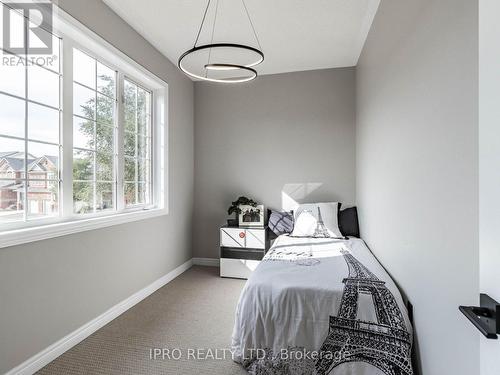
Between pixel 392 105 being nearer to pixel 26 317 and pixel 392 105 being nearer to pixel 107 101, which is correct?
pixel 107 101

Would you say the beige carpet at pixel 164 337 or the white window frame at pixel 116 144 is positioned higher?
the white window frame at pixel 116 144

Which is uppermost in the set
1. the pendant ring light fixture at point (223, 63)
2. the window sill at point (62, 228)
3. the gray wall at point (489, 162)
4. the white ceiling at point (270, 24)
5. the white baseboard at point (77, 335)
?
the white ceiling at point (270, 24)

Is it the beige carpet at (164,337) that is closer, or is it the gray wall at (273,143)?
the beige carpet at (164,337)

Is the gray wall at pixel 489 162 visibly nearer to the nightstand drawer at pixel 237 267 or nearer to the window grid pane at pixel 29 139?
the window grid pane at pixel 29 139

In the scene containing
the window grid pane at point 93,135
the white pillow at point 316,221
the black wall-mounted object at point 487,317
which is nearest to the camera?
the black wall-mounted object at point 487,317

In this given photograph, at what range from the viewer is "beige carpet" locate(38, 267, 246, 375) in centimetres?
184

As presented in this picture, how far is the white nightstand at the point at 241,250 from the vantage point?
358 centimetres

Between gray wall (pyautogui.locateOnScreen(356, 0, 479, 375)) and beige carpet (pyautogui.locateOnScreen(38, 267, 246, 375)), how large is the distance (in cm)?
123

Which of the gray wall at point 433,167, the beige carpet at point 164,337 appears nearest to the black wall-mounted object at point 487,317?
the gray wall at point 433,167

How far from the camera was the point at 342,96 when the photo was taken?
3.75 metres

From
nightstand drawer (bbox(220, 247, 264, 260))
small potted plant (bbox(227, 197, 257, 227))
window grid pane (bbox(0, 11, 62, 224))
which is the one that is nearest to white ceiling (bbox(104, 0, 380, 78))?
window grid pane (bbox(0, 11, 62, 224))

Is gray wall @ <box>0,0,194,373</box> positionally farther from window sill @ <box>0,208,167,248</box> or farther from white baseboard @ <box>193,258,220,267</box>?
white baseboard @ <box>193,258,220,267</box>

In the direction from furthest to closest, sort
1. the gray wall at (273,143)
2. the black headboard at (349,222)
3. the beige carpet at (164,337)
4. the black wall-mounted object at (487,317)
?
the gray wall at (273,143) → the black headboard at (349,222) → the beige carpet at (164,337) → the black wall-mounted object at (487,317)

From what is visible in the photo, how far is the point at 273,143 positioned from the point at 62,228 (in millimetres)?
2722
